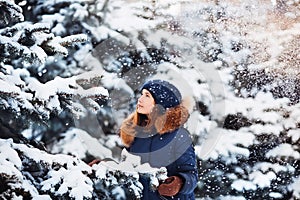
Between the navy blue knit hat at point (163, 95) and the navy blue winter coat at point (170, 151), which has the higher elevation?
the navy blue knit hat at point (163, 95)

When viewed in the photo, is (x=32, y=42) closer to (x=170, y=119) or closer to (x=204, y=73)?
(x=170, y=119)

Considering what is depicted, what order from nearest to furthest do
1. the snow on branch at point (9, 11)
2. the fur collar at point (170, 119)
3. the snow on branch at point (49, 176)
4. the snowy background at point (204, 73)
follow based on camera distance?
the snow on branch at point (49, 176)
the snow on branch at point (9, 11)
the fur collar at point (170, 119)
the snowy background at point (204, 73)

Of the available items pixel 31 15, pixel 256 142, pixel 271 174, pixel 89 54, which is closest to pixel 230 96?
pixel 256 142

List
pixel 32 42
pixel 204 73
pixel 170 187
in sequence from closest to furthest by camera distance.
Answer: pixel 32 42
pixel 170 187
pixel 204 73

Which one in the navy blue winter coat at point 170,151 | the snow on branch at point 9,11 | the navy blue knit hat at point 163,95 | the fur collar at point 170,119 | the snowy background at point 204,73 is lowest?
the snowy background at point 204,73

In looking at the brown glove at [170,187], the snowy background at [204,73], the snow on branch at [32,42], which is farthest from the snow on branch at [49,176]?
the snowy background at [204,73]

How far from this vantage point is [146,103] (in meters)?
1.45

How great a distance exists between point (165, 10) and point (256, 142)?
0.99 meters

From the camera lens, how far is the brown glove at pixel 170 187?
129 cm

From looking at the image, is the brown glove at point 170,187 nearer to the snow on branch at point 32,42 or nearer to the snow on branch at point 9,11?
the snow on branch at point 32,42

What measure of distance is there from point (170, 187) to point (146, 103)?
11.0 inches

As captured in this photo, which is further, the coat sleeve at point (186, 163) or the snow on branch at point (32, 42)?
the coat sleeve at point (186, 163)

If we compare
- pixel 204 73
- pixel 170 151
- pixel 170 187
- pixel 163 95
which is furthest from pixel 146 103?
pixel 204 73

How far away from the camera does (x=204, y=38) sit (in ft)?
10.8
